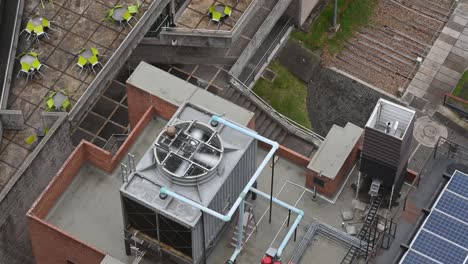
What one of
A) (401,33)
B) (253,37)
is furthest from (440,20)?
(253,37)

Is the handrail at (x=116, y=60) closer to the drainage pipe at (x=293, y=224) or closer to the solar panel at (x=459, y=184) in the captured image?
the drainage pipe at (x=293, y=224)

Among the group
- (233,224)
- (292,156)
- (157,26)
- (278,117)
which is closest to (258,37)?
(278,117)

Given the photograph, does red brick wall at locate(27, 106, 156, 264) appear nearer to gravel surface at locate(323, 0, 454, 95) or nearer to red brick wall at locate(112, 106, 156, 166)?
red brick wall at locate(112, 106, 156, 166)

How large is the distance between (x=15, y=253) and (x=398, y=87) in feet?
125

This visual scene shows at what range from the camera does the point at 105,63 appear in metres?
77.5

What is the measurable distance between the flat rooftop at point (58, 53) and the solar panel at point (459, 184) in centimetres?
2688

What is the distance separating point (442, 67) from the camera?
97.4 meters

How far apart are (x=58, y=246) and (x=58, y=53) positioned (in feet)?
57.4

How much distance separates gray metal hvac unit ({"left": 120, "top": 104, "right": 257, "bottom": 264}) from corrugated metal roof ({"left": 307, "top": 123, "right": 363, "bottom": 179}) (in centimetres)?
494

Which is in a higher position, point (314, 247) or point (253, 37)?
point (253, 37)

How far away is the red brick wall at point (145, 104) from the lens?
69.9 m

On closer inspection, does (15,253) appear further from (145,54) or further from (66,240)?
(145,54)

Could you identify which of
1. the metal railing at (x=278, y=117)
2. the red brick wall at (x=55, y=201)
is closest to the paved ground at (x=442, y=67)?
the metal railing at (x=278, y=117)

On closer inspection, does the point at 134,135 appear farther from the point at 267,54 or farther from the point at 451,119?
the point at 451,119
